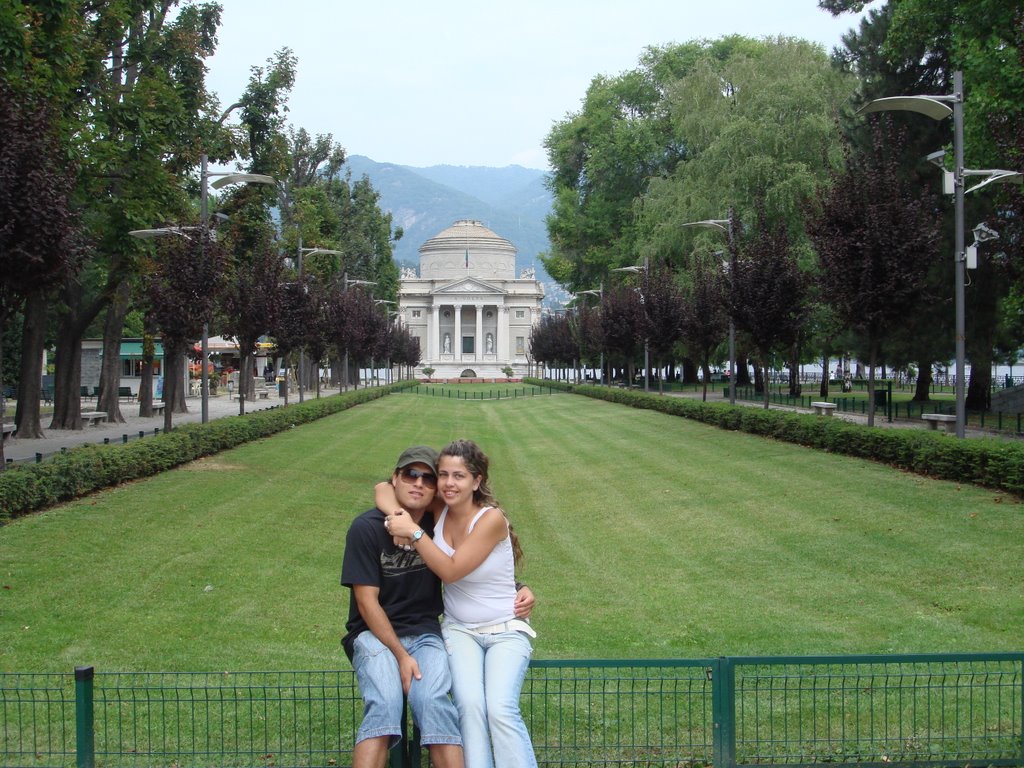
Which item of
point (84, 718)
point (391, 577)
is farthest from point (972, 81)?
point (84, 718)

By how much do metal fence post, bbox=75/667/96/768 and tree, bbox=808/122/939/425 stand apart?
19.6 metres

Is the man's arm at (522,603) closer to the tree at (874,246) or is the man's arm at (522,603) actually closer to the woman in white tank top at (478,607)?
the woman in white tank top at (478,607)

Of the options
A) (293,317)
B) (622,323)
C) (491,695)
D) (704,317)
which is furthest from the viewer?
(622,323)

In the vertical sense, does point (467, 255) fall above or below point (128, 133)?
above

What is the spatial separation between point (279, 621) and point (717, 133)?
4146 centimetres

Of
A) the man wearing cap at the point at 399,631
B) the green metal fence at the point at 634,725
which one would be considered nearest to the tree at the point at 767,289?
the green metal fence at the point at 634,725

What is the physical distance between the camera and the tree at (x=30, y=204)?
17188mm

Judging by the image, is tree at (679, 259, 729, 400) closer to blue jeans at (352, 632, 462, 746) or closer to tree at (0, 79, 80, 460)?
tree at (0, 79, 80, 460)

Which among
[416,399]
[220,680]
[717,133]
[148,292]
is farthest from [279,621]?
[416,399]

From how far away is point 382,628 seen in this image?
641 cm

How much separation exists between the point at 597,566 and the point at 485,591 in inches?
349

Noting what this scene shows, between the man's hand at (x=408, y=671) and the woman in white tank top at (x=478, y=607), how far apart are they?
A: 0.21 m

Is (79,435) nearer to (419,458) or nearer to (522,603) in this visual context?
(419,458)

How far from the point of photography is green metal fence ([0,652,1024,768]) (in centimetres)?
666
